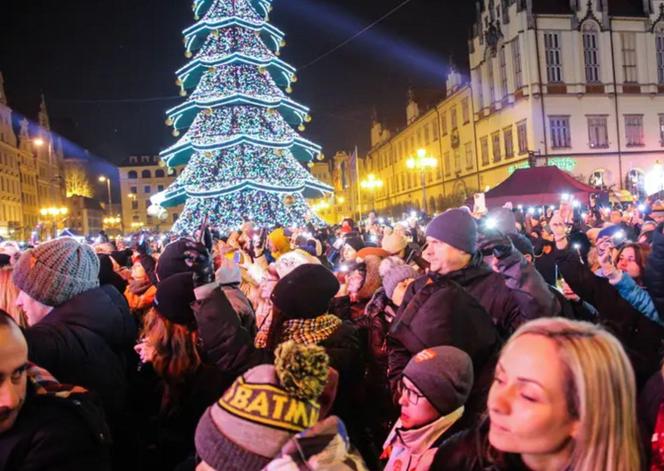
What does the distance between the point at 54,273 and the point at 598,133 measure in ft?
140

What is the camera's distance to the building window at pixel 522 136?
39.5 metres

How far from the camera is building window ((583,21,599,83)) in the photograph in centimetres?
3981

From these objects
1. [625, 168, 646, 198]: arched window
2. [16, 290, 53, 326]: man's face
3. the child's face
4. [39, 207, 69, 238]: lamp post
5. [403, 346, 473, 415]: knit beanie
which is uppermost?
[39, 207, 69, 238]: lamp post

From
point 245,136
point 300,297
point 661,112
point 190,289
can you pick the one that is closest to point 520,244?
point 300,297

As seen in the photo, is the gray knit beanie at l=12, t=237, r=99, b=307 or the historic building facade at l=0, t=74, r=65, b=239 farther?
the historic building facade at l=0, t=74, r=65, b=239

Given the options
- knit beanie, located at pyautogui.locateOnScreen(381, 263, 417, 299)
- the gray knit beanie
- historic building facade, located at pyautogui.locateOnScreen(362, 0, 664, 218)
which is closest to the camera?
the gray knit beanie

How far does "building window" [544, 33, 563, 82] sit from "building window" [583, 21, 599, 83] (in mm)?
2208

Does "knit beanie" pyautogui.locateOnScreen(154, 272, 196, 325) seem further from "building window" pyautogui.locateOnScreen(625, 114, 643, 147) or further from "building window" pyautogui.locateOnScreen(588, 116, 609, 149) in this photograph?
"building window" pyautogui.locateOnScreen(625, 114, 643, 147)

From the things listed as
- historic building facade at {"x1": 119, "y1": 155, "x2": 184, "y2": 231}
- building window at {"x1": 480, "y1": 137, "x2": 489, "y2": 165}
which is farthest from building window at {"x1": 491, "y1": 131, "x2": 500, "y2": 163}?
historic building facade at {"x1": 119, "y1": 155, "x2": 184, "y2": 231}

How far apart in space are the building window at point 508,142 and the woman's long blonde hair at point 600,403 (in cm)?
4194

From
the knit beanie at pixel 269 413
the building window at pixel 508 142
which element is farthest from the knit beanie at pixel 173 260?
the building window at pixel 508 142

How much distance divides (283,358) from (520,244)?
4.31 m

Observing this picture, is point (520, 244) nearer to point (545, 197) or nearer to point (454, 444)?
point (454, 444)

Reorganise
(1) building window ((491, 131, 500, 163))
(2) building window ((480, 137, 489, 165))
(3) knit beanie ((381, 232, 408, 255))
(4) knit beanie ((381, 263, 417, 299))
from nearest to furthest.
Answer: (4) knit beanie ((381, 263, 417, 299))
(3) knit beanie ((381, 232, 408, 255))
(1) building window ((491, 131, 500, 163))
(2) building window ((480, 137, 489, 165))
